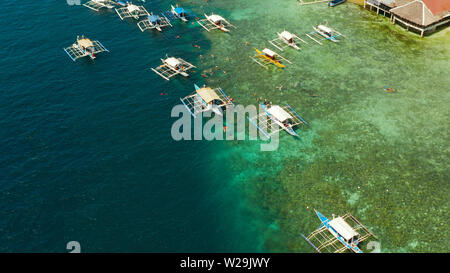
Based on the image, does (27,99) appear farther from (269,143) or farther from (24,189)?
(269,143)

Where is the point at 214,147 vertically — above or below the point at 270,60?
below

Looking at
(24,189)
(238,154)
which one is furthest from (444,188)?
(24,189)

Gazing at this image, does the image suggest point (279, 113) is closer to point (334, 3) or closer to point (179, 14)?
point (179, 14)

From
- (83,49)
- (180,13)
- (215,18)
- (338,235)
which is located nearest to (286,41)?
(215,18)

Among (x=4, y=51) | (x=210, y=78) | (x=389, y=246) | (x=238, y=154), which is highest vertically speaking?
(x=4, y=51)

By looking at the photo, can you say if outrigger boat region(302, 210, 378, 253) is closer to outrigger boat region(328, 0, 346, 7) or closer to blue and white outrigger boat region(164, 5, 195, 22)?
blue and white outrigger boat region(164, 5, 195, 22)

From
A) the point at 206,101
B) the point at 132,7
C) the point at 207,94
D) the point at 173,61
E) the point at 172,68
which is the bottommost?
the point at 206,101

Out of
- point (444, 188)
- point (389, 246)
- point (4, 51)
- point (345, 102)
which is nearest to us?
point (389, 246)
